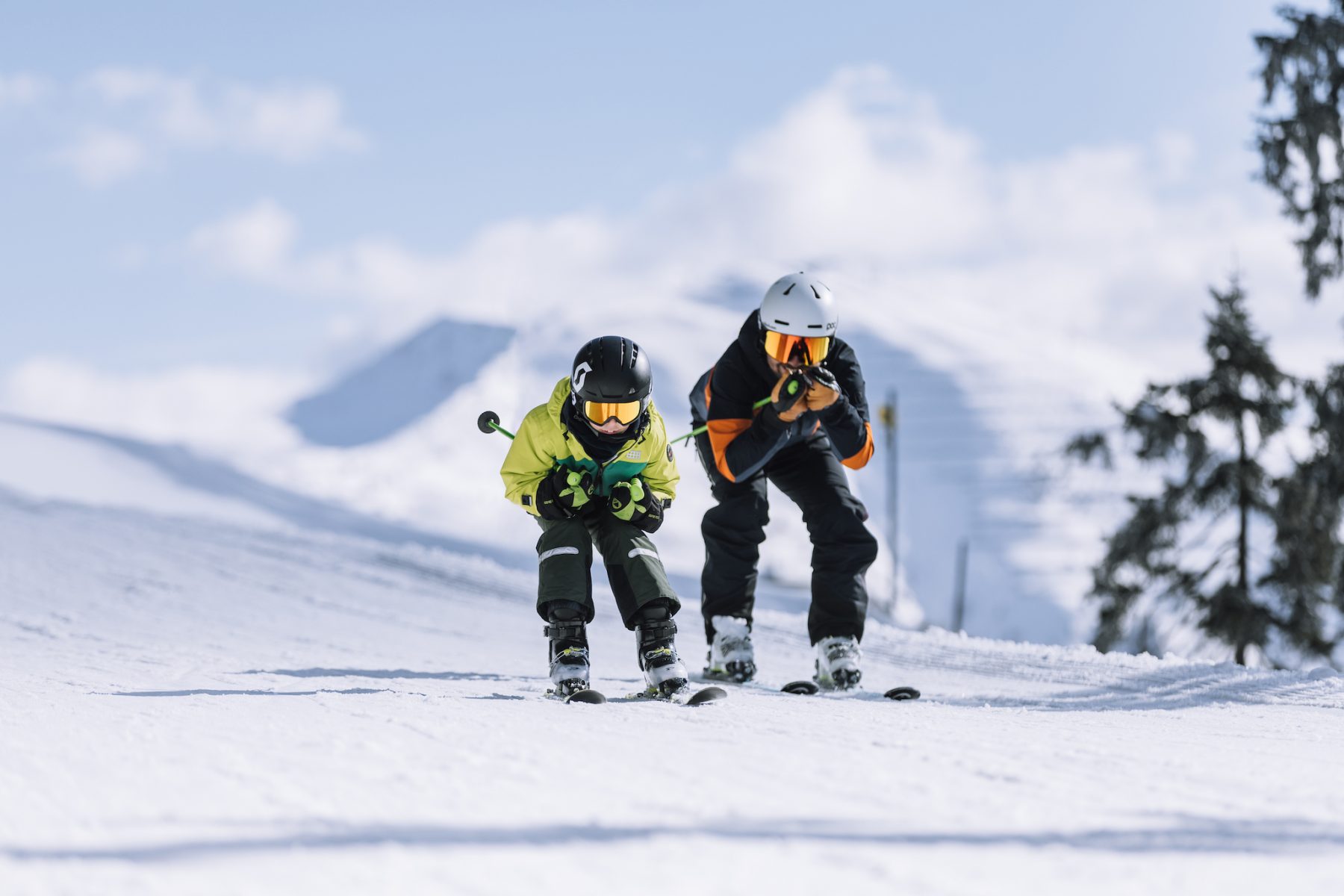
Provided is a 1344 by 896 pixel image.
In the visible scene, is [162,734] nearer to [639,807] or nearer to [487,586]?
[639,807]

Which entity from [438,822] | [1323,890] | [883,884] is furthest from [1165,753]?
[438,822]

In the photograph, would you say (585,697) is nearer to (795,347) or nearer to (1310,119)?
(795,347)

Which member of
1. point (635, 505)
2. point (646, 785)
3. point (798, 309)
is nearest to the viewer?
point (646, 785)

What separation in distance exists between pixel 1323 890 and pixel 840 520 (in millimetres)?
3593

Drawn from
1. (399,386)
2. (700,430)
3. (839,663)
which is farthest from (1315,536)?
(399,386)

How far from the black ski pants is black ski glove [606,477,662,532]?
1.76ft

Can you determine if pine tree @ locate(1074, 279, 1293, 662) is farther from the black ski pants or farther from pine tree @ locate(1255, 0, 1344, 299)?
the black ski pants

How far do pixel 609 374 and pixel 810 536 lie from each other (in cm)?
156

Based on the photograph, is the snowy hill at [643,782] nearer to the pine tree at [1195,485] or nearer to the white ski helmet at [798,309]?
the white ski helmet at [798,309]

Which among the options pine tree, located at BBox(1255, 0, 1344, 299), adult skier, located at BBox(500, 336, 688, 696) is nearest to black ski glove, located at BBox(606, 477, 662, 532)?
adult skier, located at BBox(500, 336, 688, 696)

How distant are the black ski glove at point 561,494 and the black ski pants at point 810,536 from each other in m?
0.80

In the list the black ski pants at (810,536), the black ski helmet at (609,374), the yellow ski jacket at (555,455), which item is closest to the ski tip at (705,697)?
the yellow ski jacket at (555,455)

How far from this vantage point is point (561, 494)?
4.95 meters

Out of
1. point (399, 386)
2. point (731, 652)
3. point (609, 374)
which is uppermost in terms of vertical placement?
point (399, 386)
